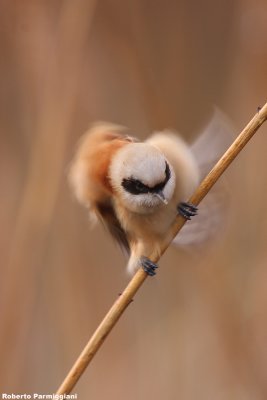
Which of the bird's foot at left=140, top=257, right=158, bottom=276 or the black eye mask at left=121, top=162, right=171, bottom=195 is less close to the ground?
the black eye mask at left=121, top=162, right=171, bottom=195

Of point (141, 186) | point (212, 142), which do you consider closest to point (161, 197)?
point (141, 186)

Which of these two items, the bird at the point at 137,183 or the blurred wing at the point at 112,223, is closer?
the bird at the point at 137,183

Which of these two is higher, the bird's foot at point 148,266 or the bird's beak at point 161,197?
the bird's beak at point 161,197

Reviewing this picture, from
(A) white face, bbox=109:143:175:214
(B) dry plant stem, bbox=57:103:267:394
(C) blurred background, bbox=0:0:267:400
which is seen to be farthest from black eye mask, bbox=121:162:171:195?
(C) blurred background, bbox=0:0:267:400

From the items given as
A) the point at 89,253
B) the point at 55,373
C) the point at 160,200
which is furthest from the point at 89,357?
the point at 55,373

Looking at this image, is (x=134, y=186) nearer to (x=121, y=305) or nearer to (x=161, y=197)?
(x=161, y=197)

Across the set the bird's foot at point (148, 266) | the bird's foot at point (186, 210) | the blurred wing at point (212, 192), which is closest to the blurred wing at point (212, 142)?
the blurred wing at point (212, 192)

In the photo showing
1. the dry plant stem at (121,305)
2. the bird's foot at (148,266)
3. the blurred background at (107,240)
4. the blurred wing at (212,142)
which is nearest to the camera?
the dry plant stem at (121,305)

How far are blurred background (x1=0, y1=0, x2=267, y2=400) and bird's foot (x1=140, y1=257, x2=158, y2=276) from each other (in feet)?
0.65

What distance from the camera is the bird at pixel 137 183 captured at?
51.6 inches

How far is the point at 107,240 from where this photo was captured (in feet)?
6.89

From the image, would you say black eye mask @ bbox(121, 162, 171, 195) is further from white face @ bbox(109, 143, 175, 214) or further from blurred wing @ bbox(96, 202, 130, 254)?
blurred wing @ bbox(96, 202, 130, 254)

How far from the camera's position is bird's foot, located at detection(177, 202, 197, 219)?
134 cm

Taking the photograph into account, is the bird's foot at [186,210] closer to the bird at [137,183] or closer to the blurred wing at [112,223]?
the bird at [137,183]
